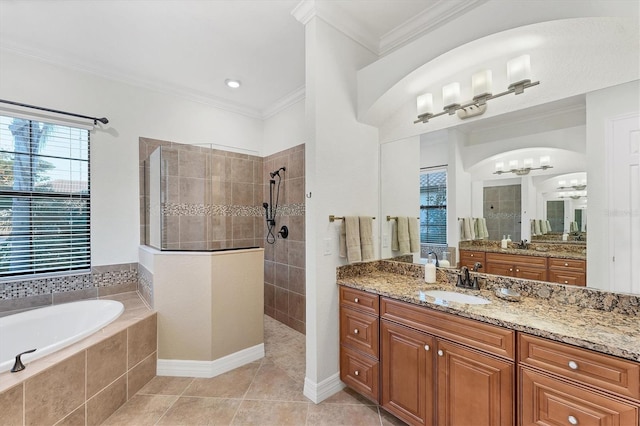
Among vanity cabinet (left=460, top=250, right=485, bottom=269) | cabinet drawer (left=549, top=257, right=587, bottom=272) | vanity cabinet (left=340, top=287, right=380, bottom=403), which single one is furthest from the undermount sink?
cabinet drawer (left=549, top=257, right=587, bottom=272)

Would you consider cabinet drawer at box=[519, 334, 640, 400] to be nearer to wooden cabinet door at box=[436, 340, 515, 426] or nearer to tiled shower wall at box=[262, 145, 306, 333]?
wooden cabinet door at box=[436, 340, 515, 426]

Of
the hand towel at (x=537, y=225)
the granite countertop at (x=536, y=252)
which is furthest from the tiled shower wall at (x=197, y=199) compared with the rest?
the hand towel at (x=537, y=225)

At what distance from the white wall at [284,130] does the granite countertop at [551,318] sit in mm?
2203

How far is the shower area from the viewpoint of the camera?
106 inches

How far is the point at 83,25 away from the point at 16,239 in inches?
77.1

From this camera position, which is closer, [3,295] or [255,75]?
[3,295]

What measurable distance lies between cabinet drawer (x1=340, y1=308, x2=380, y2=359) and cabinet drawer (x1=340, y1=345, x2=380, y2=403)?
6 centimetres

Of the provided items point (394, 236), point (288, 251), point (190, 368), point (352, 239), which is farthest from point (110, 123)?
point (394, 236)

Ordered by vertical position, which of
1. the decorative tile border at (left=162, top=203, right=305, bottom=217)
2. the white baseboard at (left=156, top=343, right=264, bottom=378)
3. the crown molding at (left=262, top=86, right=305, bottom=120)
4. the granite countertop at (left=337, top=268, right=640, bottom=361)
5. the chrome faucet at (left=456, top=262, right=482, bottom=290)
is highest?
the crown molding at (left=262, top=86, right=305, bottom=120)

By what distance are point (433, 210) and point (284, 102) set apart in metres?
2.39

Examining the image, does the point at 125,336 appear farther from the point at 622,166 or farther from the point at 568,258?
the point at 622,166

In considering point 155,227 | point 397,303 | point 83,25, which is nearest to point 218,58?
point 83,25

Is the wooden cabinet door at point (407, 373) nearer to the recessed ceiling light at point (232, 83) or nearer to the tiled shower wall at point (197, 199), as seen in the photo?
the tiled shower wall at point (197, 199)

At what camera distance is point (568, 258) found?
162 centimetres
